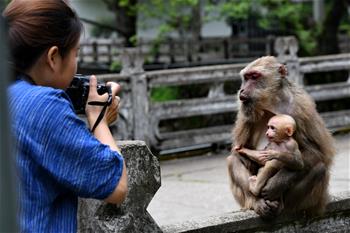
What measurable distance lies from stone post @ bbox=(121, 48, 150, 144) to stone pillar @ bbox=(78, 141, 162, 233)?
6521 mm

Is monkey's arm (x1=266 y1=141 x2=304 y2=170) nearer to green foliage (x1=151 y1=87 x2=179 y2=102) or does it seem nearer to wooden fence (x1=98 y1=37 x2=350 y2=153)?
wooden fence (x1=98 y1=37 x2=350 y2=153)

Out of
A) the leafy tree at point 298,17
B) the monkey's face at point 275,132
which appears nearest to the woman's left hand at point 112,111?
the monkey's face at point 275,132

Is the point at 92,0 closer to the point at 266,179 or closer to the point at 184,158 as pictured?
the point at 184,158

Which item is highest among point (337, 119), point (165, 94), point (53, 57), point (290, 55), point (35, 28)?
point (35, 28)

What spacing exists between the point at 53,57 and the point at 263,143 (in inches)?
98.0

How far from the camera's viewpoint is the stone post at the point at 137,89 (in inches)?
396

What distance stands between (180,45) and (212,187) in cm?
1167

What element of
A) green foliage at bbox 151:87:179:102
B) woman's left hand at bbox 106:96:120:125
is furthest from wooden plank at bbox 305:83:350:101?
woman's left hand at bbox 106:96:120:125

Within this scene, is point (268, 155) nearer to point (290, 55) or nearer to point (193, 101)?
point (193, 101)

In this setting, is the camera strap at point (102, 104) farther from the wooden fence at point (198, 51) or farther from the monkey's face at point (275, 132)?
the wooden fence at point (198, 51)

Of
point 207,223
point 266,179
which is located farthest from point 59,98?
point 266,179

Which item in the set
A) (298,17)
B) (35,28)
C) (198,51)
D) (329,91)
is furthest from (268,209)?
(198,51)

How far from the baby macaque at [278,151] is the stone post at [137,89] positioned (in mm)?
5685

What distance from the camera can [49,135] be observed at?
2.36 meters
